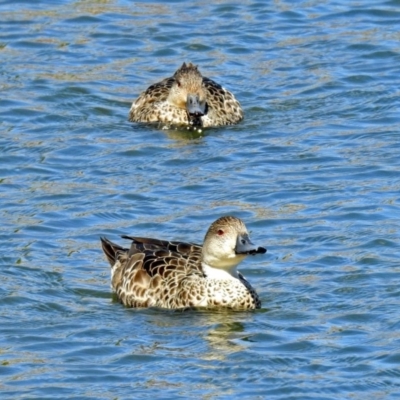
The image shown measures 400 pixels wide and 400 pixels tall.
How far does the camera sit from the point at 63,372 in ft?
41.2

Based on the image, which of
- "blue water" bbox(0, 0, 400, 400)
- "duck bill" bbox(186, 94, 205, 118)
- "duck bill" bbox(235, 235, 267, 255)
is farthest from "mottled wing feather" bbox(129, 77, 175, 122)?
"duck bill" bbox(235, 235, 267, 255)

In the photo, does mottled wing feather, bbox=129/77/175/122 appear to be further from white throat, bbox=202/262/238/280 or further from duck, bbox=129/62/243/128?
white throat, bbox=202/262/238/280

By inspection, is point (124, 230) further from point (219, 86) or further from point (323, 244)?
point (219, 86)

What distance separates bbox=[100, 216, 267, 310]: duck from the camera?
1400cm

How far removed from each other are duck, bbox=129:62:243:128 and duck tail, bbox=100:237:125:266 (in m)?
4.52

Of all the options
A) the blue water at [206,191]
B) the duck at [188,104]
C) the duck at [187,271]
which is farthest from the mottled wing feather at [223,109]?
the duck at [187,271]

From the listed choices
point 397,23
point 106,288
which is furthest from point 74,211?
point 397,23

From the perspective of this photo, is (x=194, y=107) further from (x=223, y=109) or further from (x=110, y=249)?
(x=110, y=249)

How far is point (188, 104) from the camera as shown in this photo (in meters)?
19.5

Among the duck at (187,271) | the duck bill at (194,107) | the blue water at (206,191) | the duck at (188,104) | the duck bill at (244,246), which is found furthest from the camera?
the duck at (188,104)

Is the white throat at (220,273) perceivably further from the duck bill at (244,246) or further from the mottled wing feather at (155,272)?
the duck bill at (244,246)

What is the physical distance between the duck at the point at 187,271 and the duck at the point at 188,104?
4832 millimetres

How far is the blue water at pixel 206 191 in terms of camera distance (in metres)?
12.7

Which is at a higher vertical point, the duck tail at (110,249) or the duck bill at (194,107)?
the duck bill at (194,107)
